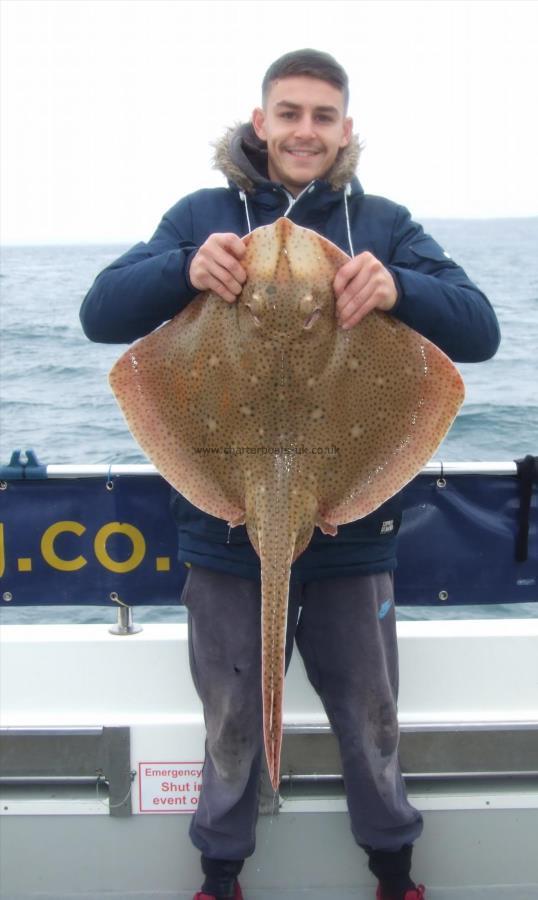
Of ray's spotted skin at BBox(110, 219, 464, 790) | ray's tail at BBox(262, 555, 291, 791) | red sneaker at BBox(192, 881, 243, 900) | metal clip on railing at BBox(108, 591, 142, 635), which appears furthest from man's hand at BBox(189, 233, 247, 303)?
red sneaker at BBox(192, 881, 243, 900)

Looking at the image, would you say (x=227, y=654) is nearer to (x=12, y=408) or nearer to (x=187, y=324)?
(x=187, y=324)

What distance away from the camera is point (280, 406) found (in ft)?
7.85

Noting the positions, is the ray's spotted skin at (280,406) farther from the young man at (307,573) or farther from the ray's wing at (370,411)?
the young man at (307,573)

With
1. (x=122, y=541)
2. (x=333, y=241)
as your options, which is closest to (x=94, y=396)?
(x=122, y=541)

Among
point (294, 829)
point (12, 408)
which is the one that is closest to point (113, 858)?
point (294, 829)

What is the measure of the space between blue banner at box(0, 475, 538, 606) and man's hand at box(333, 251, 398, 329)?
54.3 inches

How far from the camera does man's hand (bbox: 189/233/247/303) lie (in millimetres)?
2289

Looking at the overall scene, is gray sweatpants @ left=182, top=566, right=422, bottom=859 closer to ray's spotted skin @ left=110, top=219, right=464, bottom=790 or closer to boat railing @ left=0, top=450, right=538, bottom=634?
ray's spotted skin @ left=110, top=219, right=464, bottom=790

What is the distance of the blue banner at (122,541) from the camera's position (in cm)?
353

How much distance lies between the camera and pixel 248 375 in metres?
2.38

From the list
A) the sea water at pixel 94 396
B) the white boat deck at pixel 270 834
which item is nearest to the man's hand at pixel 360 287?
the white boat deck at pixel 270 834

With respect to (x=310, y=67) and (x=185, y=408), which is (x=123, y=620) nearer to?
(x=185, y=408)

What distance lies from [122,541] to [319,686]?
1074 mm

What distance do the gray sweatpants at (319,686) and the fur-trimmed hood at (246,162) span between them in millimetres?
1228
